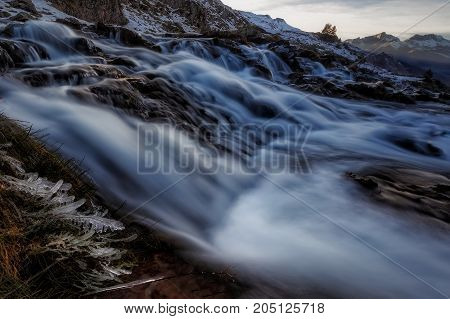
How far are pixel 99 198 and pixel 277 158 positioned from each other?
14.0 feet

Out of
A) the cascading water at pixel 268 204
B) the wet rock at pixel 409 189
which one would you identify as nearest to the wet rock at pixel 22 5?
the cascading water at pixel 268 204

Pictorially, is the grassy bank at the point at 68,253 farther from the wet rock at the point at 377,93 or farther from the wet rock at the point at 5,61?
the wet rock at the point at 377,93

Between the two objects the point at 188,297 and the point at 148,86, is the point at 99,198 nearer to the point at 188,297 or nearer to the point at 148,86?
the point at 188,297

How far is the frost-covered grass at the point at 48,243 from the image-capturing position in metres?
1.83

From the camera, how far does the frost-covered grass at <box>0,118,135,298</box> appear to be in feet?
5.99

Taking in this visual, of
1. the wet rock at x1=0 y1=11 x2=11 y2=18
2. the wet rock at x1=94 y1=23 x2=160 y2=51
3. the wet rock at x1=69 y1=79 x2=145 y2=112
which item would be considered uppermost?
the wet rock at x1=0 y1=11 x2=11 y2=18

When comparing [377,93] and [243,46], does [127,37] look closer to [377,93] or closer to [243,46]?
[243,46]

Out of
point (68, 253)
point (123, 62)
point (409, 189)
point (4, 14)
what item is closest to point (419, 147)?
point (409, 189)

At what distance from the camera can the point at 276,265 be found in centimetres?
297

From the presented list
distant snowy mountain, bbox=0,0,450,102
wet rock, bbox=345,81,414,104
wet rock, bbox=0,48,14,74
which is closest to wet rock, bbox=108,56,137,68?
distant snowy mountain, bbox=0,0,450,102

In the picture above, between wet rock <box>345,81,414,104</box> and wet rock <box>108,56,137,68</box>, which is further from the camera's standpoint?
wet rock <box>345,81,414,104</box>

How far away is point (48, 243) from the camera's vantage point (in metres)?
1.94

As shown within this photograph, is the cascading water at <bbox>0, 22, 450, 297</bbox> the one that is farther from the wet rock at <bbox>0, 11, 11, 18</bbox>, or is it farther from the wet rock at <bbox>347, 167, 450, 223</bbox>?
the wet rock at <bbox>0, 11, 11, 18</bbox>
